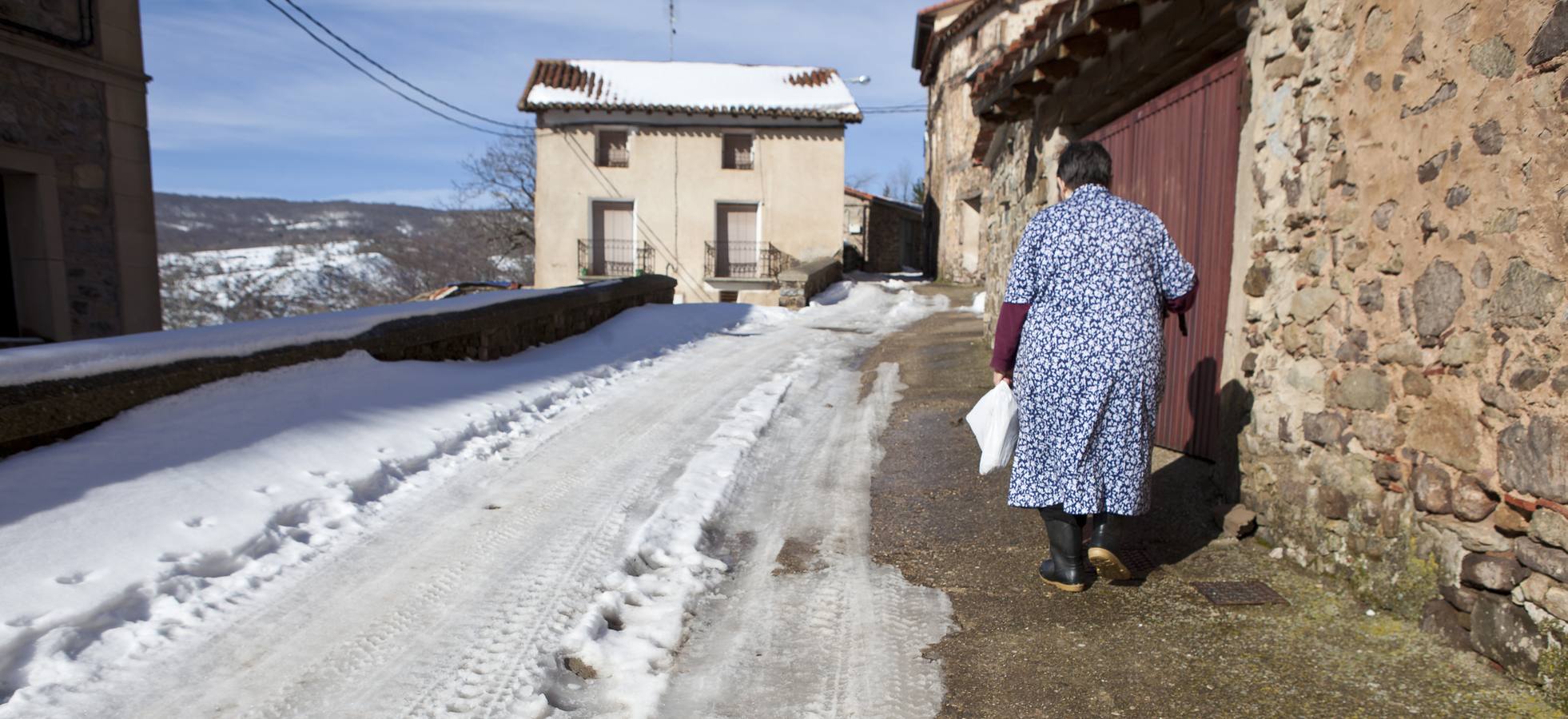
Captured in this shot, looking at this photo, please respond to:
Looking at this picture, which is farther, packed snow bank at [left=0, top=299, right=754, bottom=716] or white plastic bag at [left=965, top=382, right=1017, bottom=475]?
white plastic bag at [left=965, top=382, right=1017, bottom=475]

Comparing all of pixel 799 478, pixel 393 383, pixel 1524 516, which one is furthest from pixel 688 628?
pixel 393 383

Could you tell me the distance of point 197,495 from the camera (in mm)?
3303

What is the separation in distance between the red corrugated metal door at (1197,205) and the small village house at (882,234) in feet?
75.3

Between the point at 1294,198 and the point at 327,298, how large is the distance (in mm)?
53357

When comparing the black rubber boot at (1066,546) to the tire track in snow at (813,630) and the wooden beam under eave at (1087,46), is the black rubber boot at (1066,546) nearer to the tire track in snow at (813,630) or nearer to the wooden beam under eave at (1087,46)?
the tire track in snow at (813,630)

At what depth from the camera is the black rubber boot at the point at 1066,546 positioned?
298 cm

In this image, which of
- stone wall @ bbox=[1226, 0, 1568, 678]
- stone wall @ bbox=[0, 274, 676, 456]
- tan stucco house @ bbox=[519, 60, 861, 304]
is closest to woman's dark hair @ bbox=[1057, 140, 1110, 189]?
stone wall @ bbox=[1226, 0, 1568, 678]

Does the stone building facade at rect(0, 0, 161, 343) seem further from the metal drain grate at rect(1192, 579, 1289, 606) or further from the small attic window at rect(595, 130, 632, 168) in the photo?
the small attic window at rect(595, 130, 632, 168)

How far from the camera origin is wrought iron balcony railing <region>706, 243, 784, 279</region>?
23250mm

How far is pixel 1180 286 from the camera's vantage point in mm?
2971

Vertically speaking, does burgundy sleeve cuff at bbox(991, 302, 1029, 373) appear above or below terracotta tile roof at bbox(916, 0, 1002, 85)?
below

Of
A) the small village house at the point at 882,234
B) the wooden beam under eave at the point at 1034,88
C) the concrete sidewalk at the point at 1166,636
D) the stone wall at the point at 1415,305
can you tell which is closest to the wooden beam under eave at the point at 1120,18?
the stone wall at the point at 1415,305

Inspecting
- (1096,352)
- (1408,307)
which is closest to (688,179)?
(1096,352)

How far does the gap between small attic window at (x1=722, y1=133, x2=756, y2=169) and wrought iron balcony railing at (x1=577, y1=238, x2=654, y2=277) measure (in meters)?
3.12
